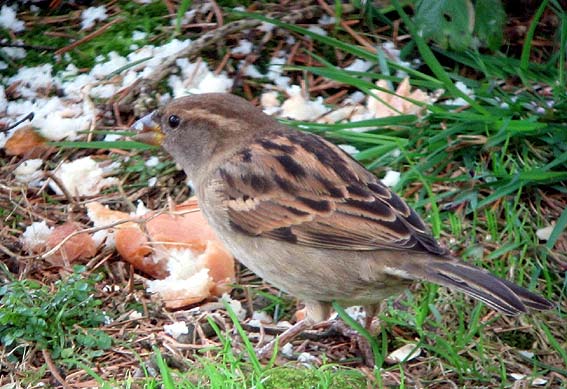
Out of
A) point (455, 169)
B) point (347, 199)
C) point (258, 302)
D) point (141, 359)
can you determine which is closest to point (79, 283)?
point (141, 359)

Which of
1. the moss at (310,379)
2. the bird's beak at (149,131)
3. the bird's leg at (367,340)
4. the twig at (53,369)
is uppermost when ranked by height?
the bird's beak at (149,131)

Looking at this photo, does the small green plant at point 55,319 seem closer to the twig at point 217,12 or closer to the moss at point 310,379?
the moss at point 310,379

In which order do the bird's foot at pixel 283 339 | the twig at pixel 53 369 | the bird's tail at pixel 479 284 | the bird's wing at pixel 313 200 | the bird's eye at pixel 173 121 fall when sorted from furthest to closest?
the bird's eye at pixel 173 121 < the bird's foot at pixel 283 339 < the bird's wing at pixel 313 200 < the twig at pixel 53 369 < the bird's tail at pixel 479 284

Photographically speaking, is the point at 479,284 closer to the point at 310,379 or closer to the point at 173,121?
the point at 310,379

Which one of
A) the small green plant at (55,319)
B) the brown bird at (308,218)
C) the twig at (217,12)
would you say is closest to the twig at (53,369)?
the small green plant at (55,319)

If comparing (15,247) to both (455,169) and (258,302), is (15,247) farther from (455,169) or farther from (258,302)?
(455,169)

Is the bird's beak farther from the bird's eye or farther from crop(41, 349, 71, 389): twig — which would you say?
crop(41, 349, 71, 389): twig

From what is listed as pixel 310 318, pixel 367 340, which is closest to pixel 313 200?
pixel 310 318
